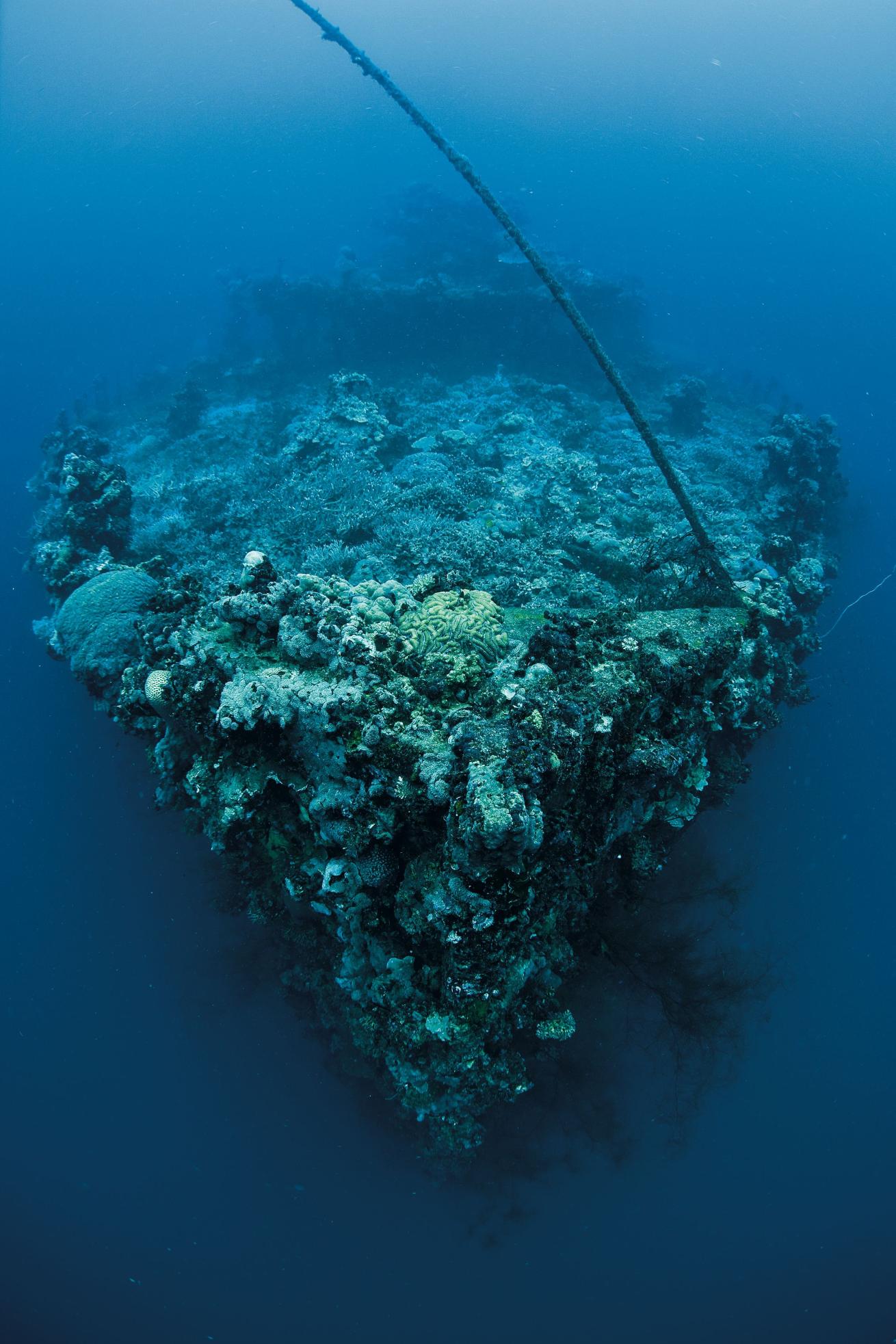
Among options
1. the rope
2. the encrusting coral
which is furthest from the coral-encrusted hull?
the rope

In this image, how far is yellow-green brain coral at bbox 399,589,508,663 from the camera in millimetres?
5629

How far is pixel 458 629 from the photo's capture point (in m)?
5.74

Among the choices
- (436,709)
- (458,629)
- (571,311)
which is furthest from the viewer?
(571,311)

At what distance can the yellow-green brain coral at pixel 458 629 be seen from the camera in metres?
5.63

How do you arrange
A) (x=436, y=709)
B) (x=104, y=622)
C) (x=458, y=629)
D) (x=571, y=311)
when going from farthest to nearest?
(x=571, y=311) < (x=104, y=622) < (x=458, y=629) < (x=436, y=709)

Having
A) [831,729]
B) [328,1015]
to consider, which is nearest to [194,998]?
[328,1015]

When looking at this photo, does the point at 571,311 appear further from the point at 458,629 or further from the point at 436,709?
the point at 436,709

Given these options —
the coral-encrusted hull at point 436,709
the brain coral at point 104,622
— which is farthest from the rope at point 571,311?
the brain coral at point 104,622

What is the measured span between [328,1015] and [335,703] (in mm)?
6058

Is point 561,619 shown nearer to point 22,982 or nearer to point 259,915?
point 259,915

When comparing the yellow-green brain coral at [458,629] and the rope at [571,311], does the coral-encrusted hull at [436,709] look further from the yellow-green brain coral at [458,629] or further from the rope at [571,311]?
the rope at [571,311]

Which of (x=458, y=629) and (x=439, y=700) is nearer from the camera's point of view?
(x=439, y=700)

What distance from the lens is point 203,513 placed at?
1350 cm

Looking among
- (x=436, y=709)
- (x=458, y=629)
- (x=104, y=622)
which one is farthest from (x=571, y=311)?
(x=104, y=622)
